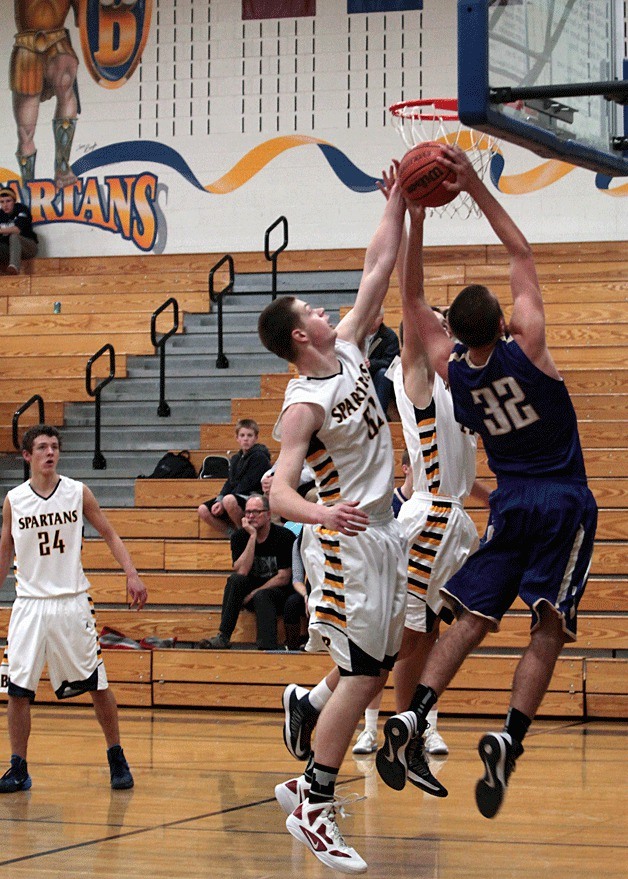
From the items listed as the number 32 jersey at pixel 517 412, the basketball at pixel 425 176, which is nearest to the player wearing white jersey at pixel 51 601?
the number 32 jersey at pixel 517 412

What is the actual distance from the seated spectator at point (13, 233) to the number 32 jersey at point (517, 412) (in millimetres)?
10989

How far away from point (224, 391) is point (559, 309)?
332cm

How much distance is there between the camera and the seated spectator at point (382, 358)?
403 inches

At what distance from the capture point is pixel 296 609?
9.24m

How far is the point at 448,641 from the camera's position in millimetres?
4797

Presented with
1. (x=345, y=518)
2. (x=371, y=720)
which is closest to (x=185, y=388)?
(x=371, y=720)

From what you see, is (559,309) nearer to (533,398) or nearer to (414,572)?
(414,572)

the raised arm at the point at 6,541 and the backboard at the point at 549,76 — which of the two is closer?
the backboard at the point at 549,76

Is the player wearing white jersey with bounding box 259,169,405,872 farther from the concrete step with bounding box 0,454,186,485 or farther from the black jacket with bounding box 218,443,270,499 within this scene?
the concrete step with bounding box 0,454,186,485

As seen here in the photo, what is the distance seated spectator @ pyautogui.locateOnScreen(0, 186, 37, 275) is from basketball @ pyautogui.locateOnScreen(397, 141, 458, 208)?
10.6 meters

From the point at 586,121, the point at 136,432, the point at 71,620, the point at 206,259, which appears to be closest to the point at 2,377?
the point at 136,432

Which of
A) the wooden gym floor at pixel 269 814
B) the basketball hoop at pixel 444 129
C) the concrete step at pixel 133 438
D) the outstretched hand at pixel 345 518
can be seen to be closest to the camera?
the outstretched hand at pixel 345 518

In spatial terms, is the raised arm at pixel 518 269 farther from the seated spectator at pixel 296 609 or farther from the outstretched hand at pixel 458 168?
the seated spectator at pixel 296 609

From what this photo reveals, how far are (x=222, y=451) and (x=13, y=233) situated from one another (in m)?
4.81
